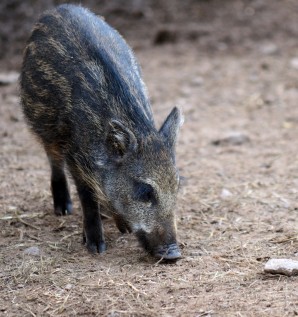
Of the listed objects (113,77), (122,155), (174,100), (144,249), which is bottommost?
(174,100)

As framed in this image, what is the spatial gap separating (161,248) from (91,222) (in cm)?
69

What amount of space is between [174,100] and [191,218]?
3710 mm

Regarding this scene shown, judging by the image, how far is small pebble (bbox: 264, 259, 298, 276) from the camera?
467 cm

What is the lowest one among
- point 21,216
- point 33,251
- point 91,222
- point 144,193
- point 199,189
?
point 199,189

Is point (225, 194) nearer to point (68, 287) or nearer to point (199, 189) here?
point (199, 189)

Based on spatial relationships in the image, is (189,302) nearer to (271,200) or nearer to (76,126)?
(76,126)

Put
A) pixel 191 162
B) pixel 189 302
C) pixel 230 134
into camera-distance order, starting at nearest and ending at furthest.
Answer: pixel 189 302, pixel 191 162, pixel 230 134

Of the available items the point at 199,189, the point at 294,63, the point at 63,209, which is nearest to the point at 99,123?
the point at 63,209

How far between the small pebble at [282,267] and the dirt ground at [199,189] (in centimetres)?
6

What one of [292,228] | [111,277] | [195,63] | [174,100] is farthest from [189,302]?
[195,63]

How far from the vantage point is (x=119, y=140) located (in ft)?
17.1

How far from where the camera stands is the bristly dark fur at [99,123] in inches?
205

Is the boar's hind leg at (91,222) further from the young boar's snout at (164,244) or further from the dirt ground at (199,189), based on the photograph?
the young boar's snout at (164,244)

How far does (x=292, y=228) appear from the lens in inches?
221
